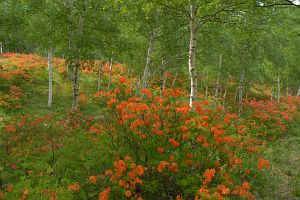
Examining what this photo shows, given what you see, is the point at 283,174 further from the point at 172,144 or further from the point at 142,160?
the point at 142,160

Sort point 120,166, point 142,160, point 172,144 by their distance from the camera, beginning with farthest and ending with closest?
1. point 142,160
2. point 172,144
3. point 120,166

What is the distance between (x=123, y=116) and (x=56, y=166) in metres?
2.25

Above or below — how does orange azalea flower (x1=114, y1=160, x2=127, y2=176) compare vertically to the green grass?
above

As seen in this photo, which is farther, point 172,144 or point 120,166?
point 172,144

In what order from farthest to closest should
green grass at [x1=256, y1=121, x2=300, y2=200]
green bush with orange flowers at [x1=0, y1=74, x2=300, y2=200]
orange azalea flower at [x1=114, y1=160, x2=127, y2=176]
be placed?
green grass at [x1=256, y1=121, x2=300, y2=200] → green bush with orange flowers at [x1=0, y1=74, x2=300, y2=200] → orange azalea flower at [x1=114, y1=160, x2=127, y2=176]

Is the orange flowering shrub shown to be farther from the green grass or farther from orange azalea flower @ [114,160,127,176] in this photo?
the green grass


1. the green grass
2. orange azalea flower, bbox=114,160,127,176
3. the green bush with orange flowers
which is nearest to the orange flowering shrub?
the green bush with orange flowers

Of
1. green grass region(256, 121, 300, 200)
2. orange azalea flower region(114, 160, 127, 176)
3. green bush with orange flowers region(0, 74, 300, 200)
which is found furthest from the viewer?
green grass region(256, 121, 300, 200)

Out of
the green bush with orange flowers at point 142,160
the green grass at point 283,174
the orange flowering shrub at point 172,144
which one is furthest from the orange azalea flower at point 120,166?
the green grass at point 283,174

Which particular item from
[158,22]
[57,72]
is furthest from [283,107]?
[57,72]

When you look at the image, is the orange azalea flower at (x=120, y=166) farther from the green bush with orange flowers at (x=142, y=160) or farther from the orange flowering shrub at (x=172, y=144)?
the orange flowering shrub at (x=172, y=144)

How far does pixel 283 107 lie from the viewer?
2444 centimetres

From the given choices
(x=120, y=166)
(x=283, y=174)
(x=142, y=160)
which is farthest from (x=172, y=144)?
(x=283, y=174)

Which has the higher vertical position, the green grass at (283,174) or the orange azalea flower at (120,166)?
the orange azalea flower at (120,166)
